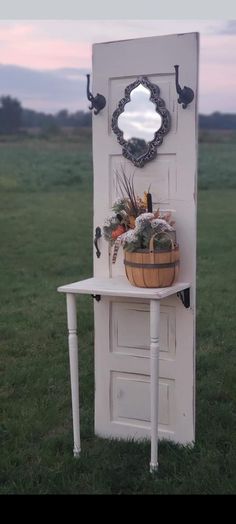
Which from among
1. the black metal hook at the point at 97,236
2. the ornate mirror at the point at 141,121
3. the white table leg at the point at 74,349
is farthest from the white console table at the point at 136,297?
the ornate mirror at the point at 141,121

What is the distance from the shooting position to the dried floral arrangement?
3.68m

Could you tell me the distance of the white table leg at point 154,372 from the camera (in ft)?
11.9

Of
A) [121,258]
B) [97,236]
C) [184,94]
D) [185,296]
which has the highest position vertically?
[184,94]

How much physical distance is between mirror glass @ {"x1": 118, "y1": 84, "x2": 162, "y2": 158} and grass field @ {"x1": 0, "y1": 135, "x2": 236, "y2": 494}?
1760mm

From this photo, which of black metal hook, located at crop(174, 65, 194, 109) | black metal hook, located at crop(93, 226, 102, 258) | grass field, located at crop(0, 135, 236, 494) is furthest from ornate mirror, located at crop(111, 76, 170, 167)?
grass field, located at crop(0, 135, 236, 494)

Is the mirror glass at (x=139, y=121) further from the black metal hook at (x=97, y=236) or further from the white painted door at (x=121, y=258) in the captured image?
the black metal hook at (x=97, y=236)

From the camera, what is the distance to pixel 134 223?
12.6ft

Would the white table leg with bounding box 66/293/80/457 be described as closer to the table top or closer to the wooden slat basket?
the table top

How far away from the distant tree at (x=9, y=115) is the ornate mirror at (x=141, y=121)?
14.6 metres

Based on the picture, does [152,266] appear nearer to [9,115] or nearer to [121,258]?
[121,258]

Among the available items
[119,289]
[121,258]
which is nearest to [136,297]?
[119,289]

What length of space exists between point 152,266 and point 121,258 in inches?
17.8

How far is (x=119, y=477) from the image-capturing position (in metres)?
3.75
